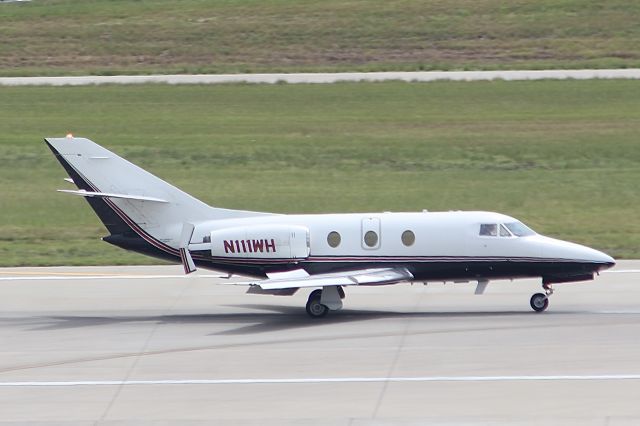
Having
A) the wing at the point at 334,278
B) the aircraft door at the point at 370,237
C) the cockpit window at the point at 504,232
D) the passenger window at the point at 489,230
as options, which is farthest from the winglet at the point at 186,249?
the cockpit window at the point at 504,232

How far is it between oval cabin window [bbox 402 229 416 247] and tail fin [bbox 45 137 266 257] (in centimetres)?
401

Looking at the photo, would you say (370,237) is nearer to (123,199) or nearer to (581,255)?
(581,255)

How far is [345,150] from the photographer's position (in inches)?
1673

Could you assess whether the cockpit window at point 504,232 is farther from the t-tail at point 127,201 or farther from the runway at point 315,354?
the t-tail at point 127,201

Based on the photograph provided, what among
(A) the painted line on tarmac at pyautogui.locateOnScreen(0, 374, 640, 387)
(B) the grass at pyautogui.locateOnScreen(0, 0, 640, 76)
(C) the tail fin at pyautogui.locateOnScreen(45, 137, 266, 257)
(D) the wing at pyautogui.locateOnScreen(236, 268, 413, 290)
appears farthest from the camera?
(B) the grass at pyautogui.locateOnScreen(0, 0, 640, 76)

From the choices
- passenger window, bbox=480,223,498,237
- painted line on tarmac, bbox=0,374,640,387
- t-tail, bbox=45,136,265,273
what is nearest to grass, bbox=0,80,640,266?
t-tail, bbox=45,136,265,273

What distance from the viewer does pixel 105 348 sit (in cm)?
2031

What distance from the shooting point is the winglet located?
74.2 feet

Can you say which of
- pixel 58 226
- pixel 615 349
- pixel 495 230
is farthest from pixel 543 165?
pixel 615 349

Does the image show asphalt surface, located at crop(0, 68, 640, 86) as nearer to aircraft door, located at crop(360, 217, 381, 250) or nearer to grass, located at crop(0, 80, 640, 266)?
grass, located at crop(0, 80, 640, 266)

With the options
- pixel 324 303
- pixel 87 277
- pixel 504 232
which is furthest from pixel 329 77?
pixel 324 303

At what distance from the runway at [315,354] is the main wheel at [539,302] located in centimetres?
18

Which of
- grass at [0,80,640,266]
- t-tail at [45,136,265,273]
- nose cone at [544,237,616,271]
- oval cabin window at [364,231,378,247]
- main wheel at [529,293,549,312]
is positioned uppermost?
t-tail at [45,136,265,273]

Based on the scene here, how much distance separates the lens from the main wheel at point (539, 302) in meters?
22.2
